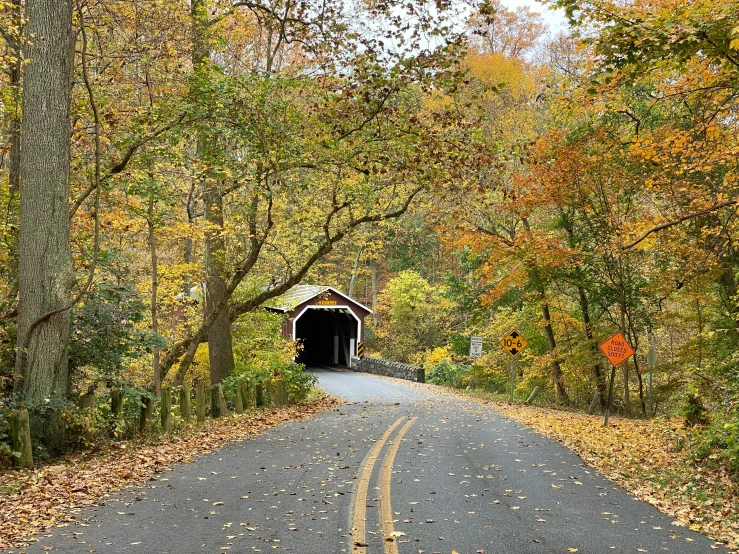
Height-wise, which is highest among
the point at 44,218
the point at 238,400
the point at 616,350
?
the point at 44,218

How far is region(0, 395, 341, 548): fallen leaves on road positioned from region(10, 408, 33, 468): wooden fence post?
0.20 m

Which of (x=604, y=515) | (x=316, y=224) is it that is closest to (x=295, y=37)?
(x=316, y=224)

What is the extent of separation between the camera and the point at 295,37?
14.8 metres

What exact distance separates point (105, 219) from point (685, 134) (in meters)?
12.5

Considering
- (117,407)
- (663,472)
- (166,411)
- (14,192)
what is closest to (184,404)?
(166,411)

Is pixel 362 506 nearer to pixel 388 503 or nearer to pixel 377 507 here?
pixel 377 507

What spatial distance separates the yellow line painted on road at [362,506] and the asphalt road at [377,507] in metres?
0.02

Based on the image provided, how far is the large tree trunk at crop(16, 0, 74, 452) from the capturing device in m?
9.07

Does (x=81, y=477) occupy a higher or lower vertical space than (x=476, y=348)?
lower

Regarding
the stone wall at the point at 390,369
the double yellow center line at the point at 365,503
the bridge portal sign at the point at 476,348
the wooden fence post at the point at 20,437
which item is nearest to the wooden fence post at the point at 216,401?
the double yellow center line at the point at 365,503

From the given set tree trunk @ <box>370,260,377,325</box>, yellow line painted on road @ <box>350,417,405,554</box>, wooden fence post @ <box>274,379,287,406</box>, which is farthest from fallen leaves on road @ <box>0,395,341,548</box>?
tree trunk @ <box>370,260,377,325</box>

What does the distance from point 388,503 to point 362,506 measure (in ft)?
0.97

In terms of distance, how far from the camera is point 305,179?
13281 mm

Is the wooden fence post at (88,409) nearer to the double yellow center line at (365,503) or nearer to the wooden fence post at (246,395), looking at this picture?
the double yellow center line at (365,503)
